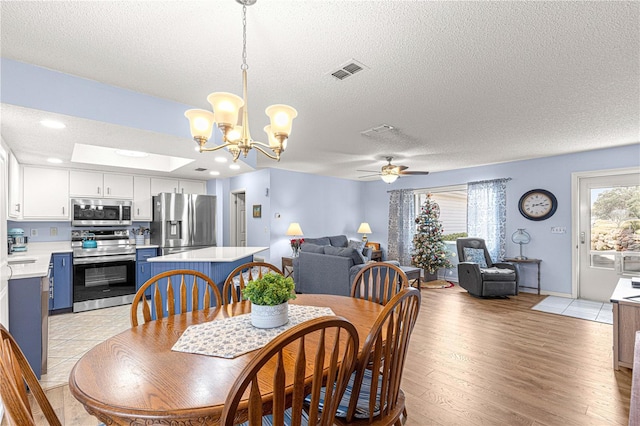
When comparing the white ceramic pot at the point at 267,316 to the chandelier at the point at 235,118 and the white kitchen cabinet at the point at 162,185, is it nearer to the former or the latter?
the chandelier at the point at 235,118

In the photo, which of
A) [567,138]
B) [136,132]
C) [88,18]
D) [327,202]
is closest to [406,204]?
[327,202]

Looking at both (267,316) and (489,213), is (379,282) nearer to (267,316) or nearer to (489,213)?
(267,316)

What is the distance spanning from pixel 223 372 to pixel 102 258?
4400 mm

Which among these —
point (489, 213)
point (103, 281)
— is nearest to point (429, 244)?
point (489, 213)

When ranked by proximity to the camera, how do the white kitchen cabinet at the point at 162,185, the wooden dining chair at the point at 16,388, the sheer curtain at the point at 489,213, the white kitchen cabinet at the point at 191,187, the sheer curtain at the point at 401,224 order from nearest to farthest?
1. the wooden dining chair at the point at 16,388
2. the white kitchen cabinet at the point at 162,185
3. the sheer curtain at the point at 489,213
4. the white kitchen cabinet at the point at 191,187
5. the sheer curtain at the point at 401,224

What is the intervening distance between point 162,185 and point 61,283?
213 centimetres

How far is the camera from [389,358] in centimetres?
121

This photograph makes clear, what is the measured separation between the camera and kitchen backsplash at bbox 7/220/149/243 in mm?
4507

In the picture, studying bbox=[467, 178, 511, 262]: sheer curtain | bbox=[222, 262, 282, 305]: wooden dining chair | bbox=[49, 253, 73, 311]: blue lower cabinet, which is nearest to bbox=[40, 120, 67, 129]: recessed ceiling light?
bbox=[222, 262, 282, 305]: wooden dining chair

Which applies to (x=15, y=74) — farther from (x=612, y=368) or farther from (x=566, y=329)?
(x=566, y=329)

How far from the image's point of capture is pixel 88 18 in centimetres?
169

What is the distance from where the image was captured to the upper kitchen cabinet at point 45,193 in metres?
4.30

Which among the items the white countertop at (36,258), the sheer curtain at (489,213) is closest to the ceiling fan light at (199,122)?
the white countertop at (36,258)

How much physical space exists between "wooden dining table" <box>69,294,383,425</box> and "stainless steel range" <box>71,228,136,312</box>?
366 cm
